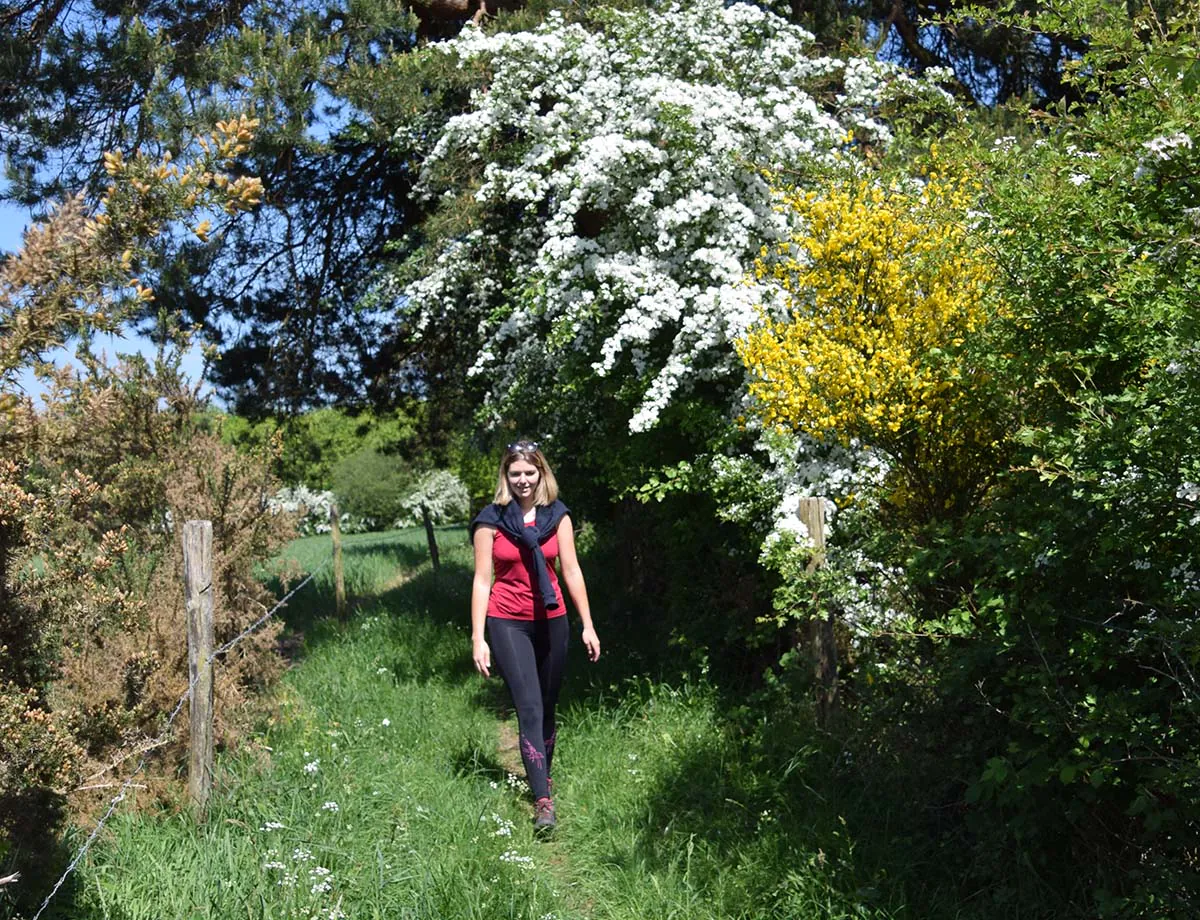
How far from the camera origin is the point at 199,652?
520 centimetres

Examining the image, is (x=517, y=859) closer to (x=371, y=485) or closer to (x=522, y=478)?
(x=522, y=478)

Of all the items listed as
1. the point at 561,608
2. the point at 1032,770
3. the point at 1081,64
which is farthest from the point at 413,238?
the point at 1032,770

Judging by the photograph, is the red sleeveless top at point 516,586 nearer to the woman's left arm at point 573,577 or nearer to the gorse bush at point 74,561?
the woman's left arm at point 573,577

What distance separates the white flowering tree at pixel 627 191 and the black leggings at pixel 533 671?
1664mm

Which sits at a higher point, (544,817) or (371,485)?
(371,485)

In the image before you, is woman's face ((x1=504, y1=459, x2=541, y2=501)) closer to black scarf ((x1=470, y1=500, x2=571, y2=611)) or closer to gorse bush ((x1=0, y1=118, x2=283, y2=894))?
black scarf ((x1=470, y1=500, x2=571, y2=611))

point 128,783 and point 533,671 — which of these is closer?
point 128,783

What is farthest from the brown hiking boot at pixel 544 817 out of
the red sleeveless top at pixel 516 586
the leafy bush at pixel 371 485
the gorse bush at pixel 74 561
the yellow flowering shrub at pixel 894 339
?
the leafy bush at pixel 371 485

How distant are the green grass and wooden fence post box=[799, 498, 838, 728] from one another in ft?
1.44

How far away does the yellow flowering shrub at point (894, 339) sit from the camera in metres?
4.43

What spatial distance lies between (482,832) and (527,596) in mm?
1153

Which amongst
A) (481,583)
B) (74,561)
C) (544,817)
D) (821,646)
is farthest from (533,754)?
(74,561)

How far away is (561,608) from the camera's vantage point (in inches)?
216

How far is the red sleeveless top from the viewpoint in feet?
17.8
